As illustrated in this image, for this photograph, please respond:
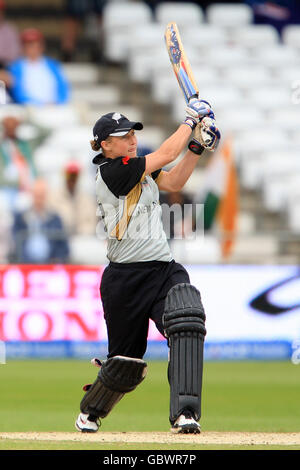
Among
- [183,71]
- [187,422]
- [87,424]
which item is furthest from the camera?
[183,71]

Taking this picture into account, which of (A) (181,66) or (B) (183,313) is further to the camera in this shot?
(A) (181,66)

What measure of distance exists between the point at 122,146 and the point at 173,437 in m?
1.71

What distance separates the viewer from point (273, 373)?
38.9ft

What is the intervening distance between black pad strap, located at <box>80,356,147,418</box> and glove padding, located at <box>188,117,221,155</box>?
4.29 ft

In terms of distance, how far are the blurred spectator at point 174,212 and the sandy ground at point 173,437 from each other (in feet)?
19.9

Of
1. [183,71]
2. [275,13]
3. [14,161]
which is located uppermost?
[275,13]

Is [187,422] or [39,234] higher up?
[39,234]

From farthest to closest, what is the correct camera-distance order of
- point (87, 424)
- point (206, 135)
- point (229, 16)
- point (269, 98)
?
point (229, 16), point (269, 98), point (87, 424), point (206, 135)

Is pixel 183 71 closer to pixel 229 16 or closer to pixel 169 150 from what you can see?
pixel 169 150

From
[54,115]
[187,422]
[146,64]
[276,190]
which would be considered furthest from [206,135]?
[146,64]

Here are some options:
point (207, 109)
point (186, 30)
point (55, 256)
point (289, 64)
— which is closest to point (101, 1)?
point (186, 30)

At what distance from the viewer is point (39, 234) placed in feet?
42.2

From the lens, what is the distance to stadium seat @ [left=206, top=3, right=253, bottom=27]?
63.9ft

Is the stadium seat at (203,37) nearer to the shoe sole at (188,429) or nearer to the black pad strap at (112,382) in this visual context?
the black pad strap at (112,382)
